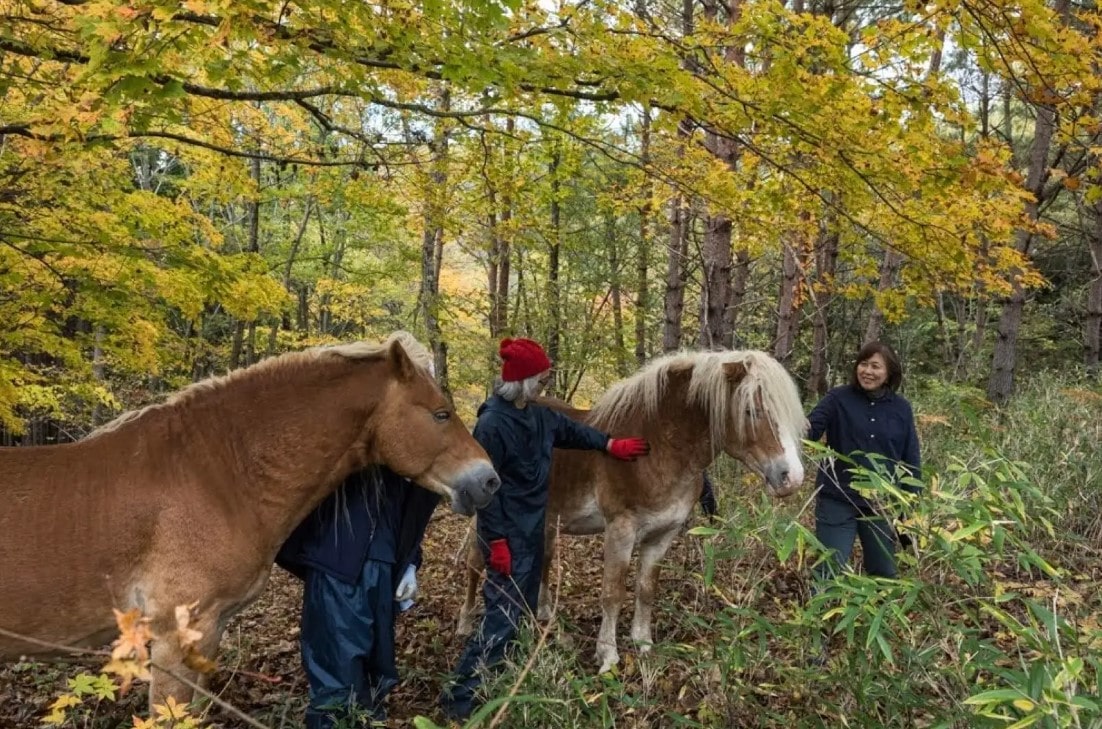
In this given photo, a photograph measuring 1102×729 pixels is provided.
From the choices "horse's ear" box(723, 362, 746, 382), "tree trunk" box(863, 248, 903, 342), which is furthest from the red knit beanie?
"tree trunk" box(863, 248, 903, 342)

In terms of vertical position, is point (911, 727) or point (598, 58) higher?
point (598, 58)

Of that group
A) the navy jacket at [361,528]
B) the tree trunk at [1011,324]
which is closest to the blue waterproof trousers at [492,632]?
the navy jacket at [361,528]

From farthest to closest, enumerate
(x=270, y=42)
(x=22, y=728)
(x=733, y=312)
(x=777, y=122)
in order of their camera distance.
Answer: (x=733, y=312)
(x=777, y=122)
(x=22, y=728)
(x=270, y=42)

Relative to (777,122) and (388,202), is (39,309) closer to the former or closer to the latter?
(388,202)

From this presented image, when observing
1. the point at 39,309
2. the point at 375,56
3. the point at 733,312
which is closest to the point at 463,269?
the point at 733,312

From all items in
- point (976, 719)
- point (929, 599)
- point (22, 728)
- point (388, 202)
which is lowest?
point (22, 728)

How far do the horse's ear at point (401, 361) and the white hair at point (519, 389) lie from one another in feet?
2.51

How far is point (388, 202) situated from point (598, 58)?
4276 mm

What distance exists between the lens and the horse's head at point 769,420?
3.90m

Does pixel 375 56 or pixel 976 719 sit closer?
pixel 976 719

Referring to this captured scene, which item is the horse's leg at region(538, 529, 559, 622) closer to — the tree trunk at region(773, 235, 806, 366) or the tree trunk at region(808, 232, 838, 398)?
the tree trunk at region(773, 235, 806, 366)

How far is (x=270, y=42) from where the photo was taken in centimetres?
347

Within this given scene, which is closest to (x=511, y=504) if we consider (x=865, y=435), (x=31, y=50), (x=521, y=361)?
(x=521, y=361)

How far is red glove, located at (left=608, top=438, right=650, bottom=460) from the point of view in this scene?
13.9ft
